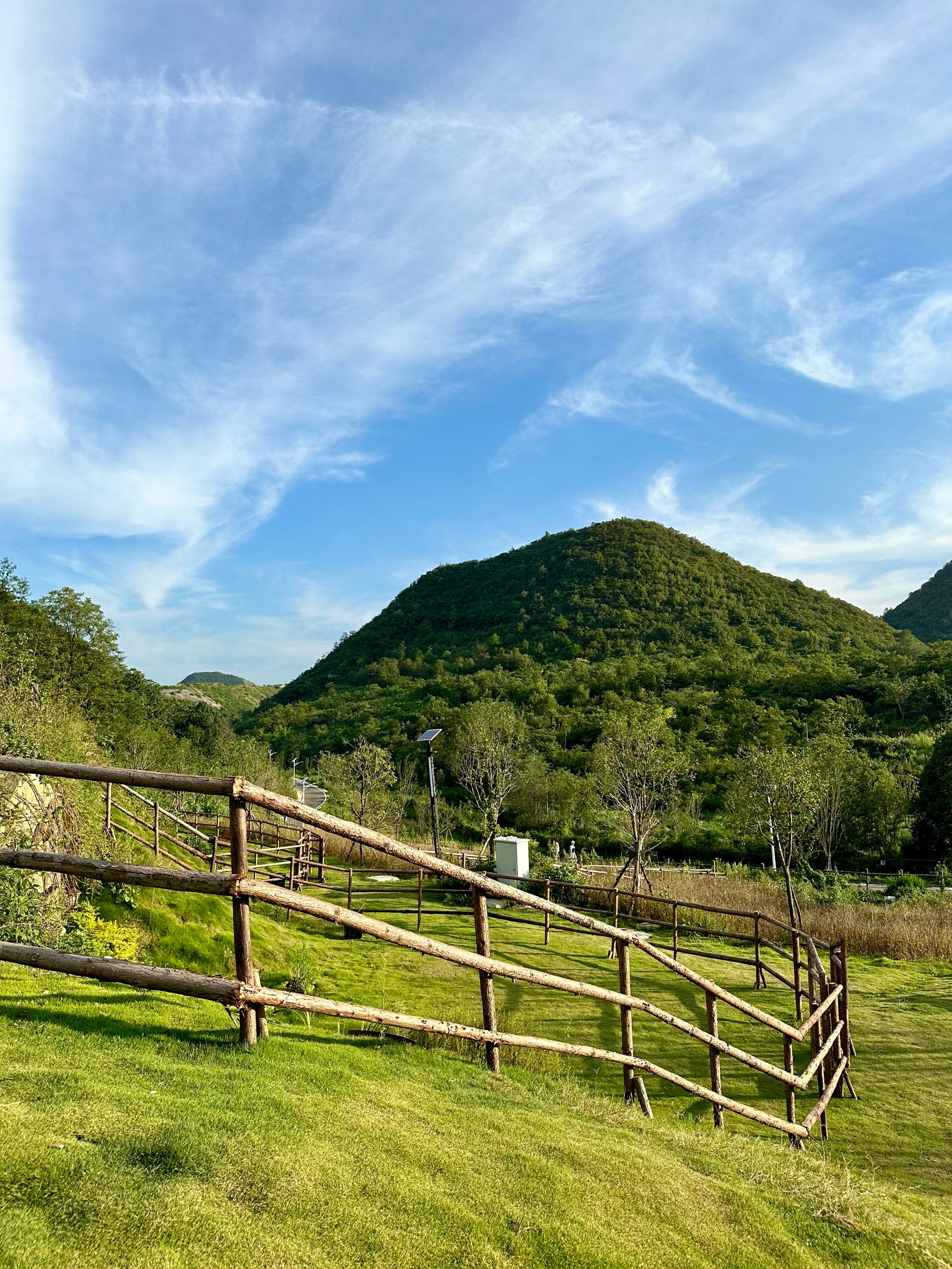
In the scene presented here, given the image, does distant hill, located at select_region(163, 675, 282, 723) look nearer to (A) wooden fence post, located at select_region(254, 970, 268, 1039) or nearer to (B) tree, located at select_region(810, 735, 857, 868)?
(B) tree, located at select_region(810, 735, 857, 868)

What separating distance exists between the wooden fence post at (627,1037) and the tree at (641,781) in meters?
12.7

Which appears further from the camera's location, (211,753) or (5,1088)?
(211,753)

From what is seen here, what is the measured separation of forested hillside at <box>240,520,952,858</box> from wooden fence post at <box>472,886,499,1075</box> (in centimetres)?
2565

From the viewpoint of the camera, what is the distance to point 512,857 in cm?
1478

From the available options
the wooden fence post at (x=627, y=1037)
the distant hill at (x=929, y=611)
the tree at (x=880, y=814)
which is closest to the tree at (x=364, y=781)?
the tree at (x=880, y=814)

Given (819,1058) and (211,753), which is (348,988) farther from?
(211,753)

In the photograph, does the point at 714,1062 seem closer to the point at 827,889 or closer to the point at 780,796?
the point at 780,796

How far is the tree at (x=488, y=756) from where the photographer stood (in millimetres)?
30075

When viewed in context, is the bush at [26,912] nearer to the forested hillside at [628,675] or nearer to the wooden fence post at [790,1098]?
the wooden fence post at [790,1098]

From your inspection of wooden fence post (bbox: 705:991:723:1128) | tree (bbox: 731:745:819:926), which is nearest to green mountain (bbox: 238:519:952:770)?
tree (bbox: 731:745:819:926)

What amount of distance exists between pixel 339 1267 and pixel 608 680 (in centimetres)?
5245

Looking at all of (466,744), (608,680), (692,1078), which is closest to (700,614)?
(608,680)

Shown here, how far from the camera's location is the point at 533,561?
9219 centimetres

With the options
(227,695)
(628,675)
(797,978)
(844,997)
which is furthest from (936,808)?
(227,695)
